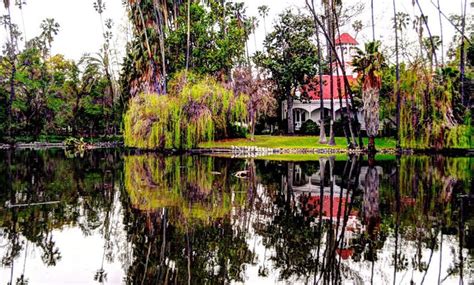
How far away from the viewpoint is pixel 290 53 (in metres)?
45.9

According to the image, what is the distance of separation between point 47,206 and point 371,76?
24.4 meters

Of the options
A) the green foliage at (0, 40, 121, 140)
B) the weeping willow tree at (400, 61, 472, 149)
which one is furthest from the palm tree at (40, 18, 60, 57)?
the weeping willow tree at (400, 61, 472, 149)

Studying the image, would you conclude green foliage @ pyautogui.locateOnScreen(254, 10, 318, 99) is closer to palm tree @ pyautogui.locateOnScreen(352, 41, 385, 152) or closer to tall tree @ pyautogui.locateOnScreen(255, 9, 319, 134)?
tall tree @ pyautogui.locateOnScreen(255, 9, 319, 134)

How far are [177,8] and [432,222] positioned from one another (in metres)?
38.6

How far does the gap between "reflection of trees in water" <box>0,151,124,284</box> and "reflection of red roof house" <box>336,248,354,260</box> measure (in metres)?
4.33

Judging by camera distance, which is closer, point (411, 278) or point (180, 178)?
point (411, 278)

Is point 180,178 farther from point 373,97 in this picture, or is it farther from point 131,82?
point 131,82

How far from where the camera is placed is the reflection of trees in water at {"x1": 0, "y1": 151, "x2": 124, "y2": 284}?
8883mm

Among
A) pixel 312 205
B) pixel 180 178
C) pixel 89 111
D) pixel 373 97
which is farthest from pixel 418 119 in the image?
pixel 89 111

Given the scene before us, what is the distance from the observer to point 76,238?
9367mm

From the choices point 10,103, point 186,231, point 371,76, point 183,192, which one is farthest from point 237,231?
point 10,103

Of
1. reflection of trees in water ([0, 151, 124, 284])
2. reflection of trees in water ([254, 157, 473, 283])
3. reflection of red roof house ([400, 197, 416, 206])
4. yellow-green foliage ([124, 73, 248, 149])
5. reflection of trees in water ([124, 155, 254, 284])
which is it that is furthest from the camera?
yellow-green foliage ([124, 73, 248, 149])

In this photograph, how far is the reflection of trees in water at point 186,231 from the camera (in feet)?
23.6

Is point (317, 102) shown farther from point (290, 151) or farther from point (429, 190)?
point (429, 190)
